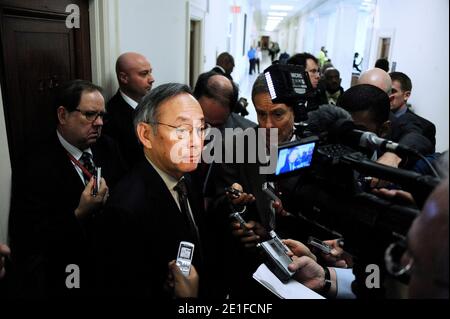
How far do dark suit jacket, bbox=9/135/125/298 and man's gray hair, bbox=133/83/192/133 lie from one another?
1.96 feet

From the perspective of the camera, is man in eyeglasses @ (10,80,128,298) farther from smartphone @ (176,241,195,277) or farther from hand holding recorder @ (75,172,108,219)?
smartphone @ (176,241,195,277)

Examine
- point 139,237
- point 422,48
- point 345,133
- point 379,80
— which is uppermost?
point 422,48

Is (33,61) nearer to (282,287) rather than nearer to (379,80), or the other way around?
(282,287)

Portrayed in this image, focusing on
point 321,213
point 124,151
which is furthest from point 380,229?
point 124,151

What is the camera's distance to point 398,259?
60cm

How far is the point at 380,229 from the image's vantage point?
72 cm

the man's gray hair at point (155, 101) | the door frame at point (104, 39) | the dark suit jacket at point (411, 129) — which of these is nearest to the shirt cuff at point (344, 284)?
the man's gray hair at point (155, 101)

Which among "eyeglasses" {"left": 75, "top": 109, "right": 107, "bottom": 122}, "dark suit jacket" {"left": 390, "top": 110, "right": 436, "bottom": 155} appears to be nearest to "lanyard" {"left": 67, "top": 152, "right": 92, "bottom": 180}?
"eyeglasses" {"left": 75, "top": 109, "right": 107, "bottom": 122}

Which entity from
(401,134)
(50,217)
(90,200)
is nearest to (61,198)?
(50,217)

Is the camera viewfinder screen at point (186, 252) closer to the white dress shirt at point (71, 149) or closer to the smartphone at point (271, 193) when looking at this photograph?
the smartphone at point (271, 193)

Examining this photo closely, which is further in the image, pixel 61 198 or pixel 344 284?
pixel 61 198

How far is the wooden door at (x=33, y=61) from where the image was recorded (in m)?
1.69

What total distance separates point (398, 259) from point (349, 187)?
0.24m

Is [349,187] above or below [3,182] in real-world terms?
above
